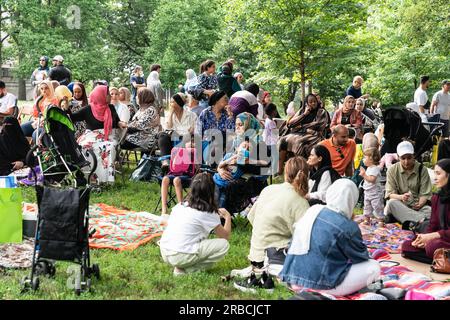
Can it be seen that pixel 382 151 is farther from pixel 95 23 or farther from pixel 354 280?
pixel 95 23

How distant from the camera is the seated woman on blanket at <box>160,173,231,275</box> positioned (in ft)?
19.9

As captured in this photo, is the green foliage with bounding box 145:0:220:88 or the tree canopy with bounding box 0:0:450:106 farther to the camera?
the green foliage with bounding box 145:0:220:88

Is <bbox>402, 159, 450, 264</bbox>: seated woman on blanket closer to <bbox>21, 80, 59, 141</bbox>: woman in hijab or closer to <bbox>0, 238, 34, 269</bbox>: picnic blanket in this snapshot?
<bbox>0, 238, 34, 269</bbox>: picnic blanket

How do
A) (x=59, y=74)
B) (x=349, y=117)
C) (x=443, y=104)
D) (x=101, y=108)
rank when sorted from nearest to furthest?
1. (x=101, y=108)
2. (x=349, y=117)
3. (x=59, y=74)
4. (x=443, y=104)

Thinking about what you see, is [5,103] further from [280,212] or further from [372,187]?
[280,212]

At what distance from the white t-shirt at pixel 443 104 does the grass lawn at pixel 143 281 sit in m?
8.73

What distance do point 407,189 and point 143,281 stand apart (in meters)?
3.99

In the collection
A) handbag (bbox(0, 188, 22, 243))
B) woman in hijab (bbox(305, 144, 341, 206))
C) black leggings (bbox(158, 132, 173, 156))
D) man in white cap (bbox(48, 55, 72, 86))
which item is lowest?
handbag (bbox(0, 188, 22, 243))

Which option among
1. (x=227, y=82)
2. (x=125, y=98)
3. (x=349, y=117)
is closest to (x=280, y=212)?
(x=349, y=117)

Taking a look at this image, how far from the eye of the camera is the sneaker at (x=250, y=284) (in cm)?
559

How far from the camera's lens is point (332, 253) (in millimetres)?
5145

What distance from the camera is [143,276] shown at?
19.9 feet

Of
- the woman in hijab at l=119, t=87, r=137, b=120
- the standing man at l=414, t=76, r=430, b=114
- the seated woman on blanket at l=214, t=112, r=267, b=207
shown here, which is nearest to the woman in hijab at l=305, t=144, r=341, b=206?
the seated woman on blanket at l=214, t=112, r=267, b=207

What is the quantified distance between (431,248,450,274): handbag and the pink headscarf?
19.3ft
